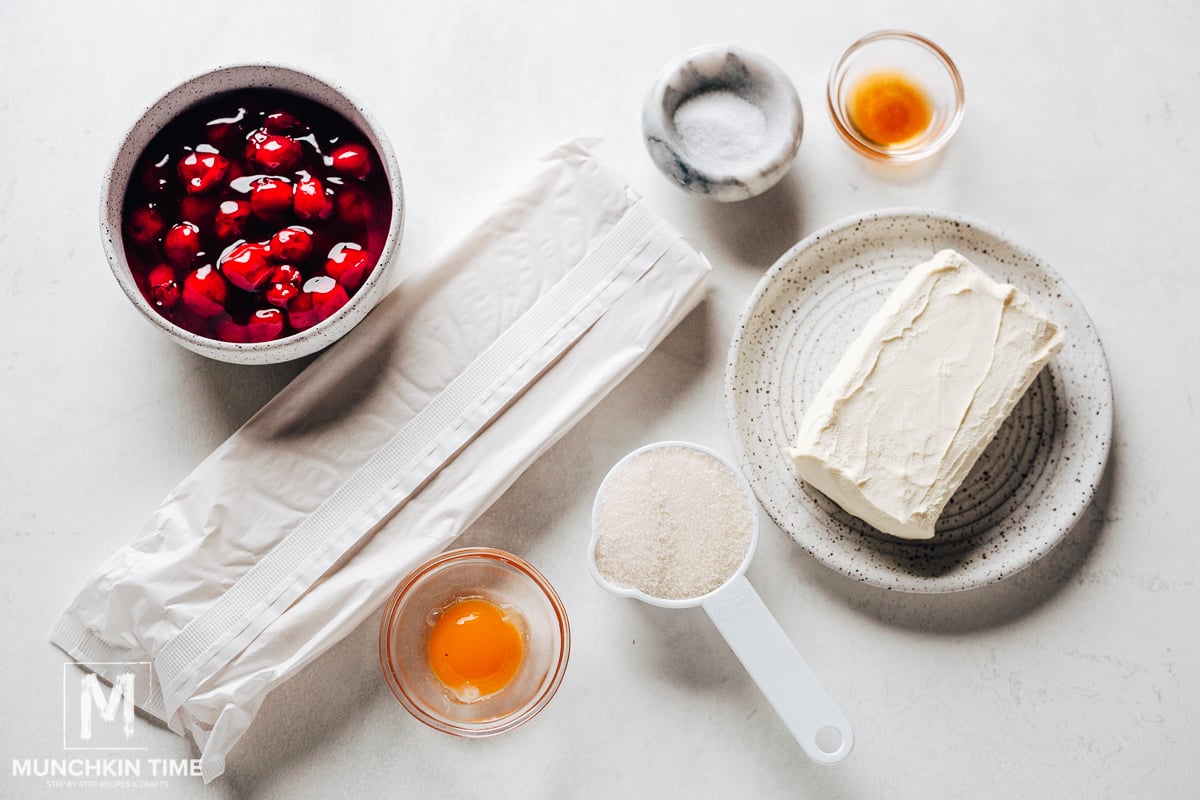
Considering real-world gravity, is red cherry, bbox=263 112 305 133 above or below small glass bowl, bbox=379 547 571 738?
above

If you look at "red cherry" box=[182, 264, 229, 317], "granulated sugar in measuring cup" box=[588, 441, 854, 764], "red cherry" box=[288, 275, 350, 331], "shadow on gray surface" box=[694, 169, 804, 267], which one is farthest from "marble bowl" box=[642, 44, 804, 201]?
"red cherry" box=[182, 264, 229, 317]

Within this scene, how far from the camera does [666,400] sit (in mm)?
1231

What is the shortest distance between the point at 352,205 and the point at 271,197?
0.30 ft

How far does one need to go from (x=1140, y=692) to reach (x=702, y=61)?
1083mm

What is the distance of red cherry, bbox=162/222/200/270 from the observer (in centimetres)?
99

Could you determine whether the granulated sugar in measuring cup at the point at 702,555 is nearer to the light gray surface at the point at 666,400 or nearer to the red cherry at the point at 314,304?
the light gray surface at the point at 666,400

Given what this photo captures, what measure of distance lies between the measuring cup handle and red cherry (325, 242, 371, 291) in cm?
60

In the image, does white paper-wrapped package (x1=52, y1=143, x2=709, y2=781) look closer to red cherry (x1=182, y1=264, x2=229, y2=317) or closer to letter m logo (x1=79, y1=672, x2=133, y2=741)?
letter m logo (x1=79, y1=672, x2=133, y2=741)

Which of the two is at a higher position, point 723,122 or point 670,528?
point 723,122

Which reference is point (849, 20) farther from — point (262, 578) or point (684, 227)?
point (262, 578)

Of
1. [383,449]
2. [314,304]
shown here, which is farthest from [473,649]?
[314,304]

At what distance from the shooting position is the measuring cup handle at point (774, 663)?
1.11 meters

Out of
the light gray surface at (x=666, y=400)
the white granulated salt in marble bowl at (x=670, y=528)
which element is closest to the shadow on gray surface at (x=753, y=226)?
the light gray surface at (x=666, y=400)

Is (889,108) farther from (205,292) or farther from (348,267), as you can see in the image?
(205,292)
